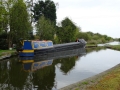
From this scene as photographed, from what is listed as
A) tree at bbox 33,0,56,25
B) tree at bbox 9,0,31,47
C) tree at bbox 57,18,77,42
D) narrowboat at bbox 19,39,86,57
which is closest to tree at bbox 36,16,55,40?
narrowboat at bbox 19,39,86,57

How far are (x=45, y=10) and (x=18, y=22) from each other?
61.2 ft

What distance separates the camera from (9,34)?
27.2 metres

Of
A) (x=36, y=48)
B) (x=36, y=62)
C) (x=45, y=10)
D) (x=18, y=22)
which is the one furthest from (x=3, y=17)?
(x=45, y=10)

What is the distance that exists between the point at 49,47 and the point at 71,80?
16.5 meters

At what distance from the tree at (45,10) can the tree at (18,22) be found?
636 inches

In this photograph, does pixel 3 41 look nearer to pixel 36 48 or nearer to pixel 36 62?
pixel 36 48

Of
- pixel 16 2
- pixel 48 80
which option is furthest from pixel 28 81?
pixel 16 2

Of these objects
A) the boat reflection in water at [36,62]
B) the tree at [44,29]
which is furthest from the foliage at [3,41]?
the tree at [44,29]

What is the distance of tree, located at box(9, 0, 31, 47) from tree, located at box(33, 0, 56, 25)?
16.2m

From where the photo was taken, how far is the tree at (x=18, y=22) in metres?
26.1

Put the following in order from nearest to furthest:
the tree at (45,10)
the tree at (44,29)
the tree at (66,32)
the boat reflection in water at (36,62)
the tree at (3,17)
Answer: the boat reflection in water at (36,62) < the tree at (3,17) < the tree at (44,29) < the tree at (66,32) < the tree at (45,10)

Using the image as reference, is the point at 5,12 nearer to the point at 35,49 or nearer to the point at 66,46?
the point at 35,49

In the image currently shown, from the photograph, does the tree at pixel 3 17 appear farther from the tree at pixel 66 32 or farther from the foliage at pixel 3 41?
the tree at pixel 66 32

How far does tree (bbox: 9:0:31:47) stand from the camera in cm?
2608
